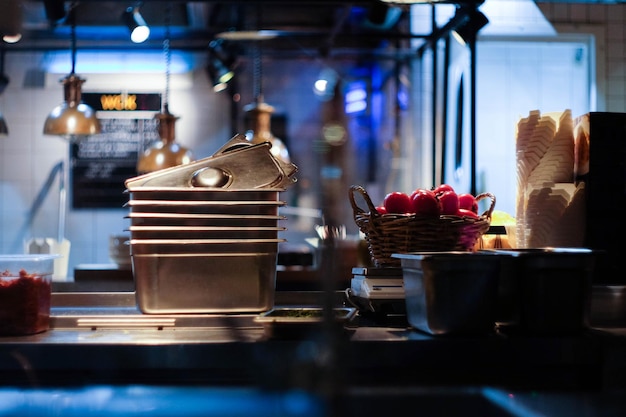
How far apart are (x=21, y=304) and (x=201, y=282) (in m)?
0.41

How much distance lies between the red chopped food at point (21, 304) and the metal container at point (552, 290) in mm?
1070

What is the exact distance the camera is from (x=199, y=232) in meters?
1.87

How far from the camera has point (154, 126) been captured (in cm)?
746

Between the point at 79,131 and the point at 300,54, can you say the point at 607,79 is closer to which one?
the point at 300,54

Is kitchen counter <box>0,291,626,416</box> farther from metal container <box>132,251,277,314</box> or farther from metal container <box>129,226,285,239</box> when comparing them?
metal container <box>129,226,285,239</box>

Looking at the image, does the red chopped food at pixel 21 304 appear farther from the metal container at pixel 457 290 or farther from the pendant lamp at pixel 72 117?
the pendant lamp at pixel 72 117

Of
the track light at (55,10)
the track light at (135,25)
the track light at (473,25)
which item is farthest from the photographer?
the track light at (55,10)

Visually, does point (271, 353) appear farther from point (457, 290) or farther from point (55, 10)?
point (55, 10)

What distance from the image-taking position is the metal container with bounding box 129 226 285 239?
1854 mm

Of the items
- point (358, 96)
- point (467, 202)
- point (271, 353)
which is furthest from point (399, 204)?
point (358, 96)

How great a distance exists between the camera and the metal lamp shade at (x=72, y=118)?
201 inches

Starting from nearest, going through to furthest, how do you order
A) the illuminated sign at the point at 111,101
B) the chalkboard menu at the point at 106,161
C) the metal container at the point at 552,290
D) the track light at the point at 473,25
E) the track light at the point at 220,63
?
the metal container at the point at 552,290 → the track light at the point at 473,25 → the track light at the point at 220,63 → the illuminated sign at the point at 111,101 → the chalkboard menu at the point at 106,161

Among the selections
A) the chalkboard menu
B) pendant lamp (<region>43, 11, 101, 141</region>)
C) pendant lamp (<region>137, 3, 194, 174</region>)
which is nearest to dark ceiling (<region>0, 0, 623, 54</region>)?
the chalkboard menu

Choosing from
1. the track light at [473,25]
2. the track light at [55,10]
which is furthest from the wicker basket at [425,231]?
the track light at [55,10]
